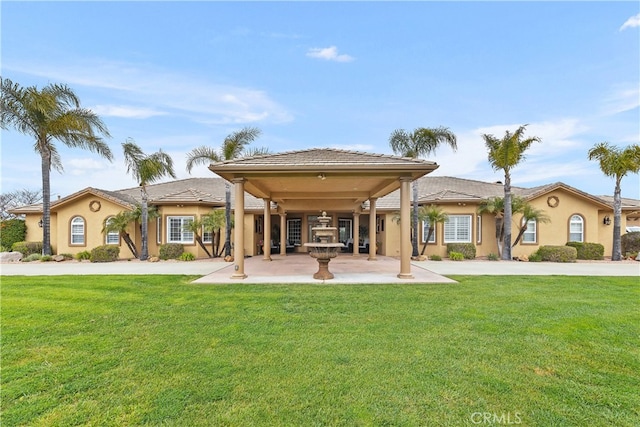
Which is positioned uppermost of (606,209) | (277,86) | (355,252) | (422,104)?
(277,86)

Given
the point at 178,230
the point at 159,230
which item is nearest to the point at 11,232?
the point at 159,230

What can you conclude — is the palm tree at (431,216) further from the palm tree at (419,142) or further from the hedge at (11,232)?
the hedge at (11,232)

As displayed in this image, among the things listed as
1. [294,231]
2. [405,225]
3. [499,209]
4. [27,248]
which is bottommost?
[27,248]

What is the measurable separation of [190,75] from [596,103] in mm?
20554

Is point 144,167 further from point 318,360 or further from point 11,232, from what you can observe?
point 318,360

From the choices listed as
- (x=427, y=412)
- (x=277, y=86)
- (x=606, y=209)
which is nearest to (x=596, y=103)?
(x=606, y=209)

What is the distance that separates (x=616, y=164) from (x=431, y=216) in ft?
30.5

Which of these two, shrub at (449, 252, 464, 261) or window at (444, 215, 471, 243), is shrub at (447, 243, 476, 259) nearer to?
shrub at (449, 252, 464, 261)

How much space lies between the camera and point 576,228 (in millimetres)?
16938

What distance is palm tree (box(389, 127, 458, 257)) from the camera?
15.7 m

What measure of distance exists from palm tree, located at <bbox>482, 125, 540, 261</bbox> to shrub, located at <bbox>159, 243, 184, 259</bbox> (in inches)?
662

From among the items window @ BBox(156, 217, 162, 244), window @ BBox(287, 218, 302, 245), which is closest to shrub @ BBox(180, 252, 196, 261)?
window @ BBox(156, 217, 162, 244)

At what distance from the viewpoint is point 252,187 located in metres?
12.1

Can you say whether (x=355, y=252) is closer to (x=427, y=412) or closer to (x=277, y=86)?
(x=277, y=86)
